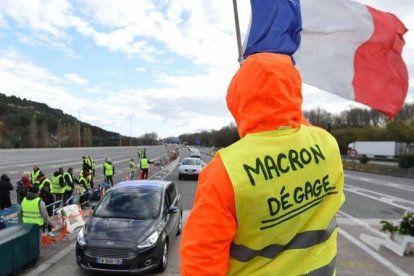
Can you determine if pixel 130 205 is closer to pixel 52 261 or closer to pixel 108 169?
pixel 52 261

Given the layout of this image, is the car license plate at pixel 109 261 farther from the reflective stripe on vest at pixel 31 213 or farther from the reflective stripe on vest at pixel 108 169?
the reflective stripe on vest at pixel 108 169

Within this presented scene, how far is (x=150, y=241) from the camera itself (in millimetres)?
8844

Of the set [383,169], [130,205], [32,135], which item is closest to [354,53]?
[130,205]

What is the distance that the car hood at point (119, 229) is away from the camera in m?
8.82

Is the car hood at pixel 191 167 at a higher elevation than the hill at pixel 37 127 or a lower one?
lower

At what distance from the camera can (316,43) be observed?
429cm

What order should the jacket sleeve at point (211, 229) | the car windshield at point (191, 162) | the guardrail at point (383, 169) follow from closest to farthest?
the jacket sleeve at point (211, 229) < the car windshield at point (191, 162) < the guardrail at point (383, 169)

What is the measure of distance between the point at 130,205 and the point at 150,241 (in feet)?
5.42

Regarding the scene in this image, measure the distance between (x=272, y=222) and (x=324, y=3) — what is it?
276 centimetres

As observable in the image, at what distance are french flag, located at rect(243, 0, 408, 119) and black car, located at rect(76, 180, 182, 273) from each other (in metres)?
5.58

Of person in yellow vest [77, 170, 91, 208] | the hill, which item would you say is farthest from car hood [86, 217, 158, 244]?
the hill

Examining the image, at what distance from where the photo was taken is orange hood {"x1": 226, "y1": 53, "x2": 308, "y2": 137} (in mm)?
2109

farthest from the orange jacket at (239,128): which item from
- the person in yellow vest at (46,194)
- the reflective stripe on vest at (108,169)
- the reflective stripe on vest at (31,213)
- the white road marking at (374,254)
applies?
the reflective stripe on vest at (108,169)

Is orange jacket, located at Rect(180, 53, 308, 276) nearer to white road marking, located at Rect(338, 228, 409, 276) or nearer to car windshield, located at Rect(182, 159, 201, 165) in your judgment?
white road marking, located at Rect(338, 228, 409, 276)
